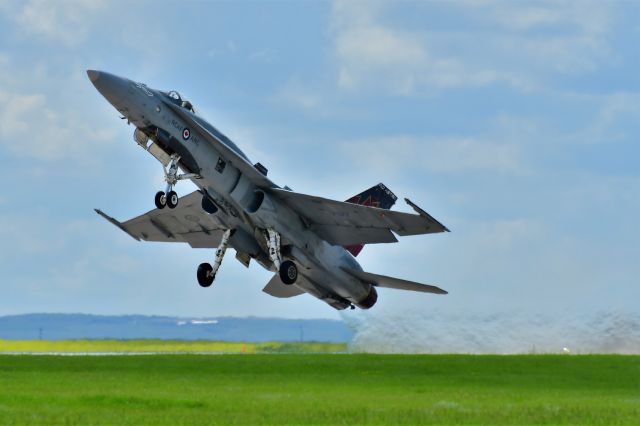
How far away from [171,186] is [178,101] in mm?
2451

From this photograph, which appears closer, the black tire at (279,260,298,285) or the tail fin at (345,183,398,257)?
the black tire at (279,260,298,285)

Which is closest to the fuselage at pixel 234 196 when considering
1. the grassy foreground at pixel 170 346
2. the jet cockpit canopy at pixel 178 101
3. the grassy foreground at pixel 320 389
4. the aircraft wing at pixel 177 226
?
the jet cockpit canopy at pixel 178 101

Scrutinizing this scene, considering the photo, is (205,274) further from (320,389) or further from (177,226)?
(320,389)

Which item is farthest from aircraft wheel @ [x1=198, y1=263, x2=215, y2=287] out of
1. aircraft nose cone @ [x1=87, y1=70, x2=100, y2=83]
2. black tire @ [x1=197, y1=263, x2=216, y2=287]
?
aircraft nose cone @ [x1=87, y1=70, x2=100, y2=83]

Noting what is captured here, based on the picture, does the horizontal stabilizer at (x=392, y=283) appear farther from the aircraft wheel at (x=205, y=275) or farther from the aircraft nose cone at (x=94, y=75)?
the aircraft nose cone at (x=94, y=75)

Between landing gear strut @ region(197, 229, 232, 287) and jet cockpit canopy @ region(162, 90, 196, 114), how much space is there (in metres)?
4.06

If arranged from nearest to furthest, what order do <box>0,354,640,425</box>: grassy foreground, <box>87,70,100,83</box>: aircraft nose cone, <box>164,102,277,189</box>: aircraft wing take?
<box>0,354,640,425</box>: grassy foreground < <box>87,70,100,83</box>: aircraft nose cone < <box>164,102,277,189</box>: aircraft wing

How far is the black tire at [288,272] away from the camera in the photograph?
3020cm

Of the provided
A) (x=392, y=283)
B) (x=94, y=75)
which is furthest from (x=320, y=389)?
(x=392, y=283)

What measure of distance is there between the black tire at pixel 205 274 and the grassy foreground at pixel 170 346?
12122mm

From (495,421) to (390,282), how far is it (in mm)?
16097

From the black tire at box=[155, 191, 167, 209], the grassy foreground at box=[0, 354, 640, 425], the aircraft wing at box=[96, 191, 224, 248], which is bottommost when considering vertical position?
the grassy foreground at box=[0, 354, 640, 425]

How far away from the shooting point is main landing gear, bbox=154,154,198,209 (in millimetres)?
26500

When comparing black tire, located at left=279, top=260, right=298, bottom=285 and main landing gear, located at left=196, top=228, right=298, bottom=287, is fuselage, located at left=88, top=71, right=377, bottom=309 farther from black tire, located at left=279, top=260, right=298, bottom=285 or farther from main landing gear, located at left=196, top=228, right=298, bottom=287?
black tire, located at left=279, top=260, right=298, bottom=285
